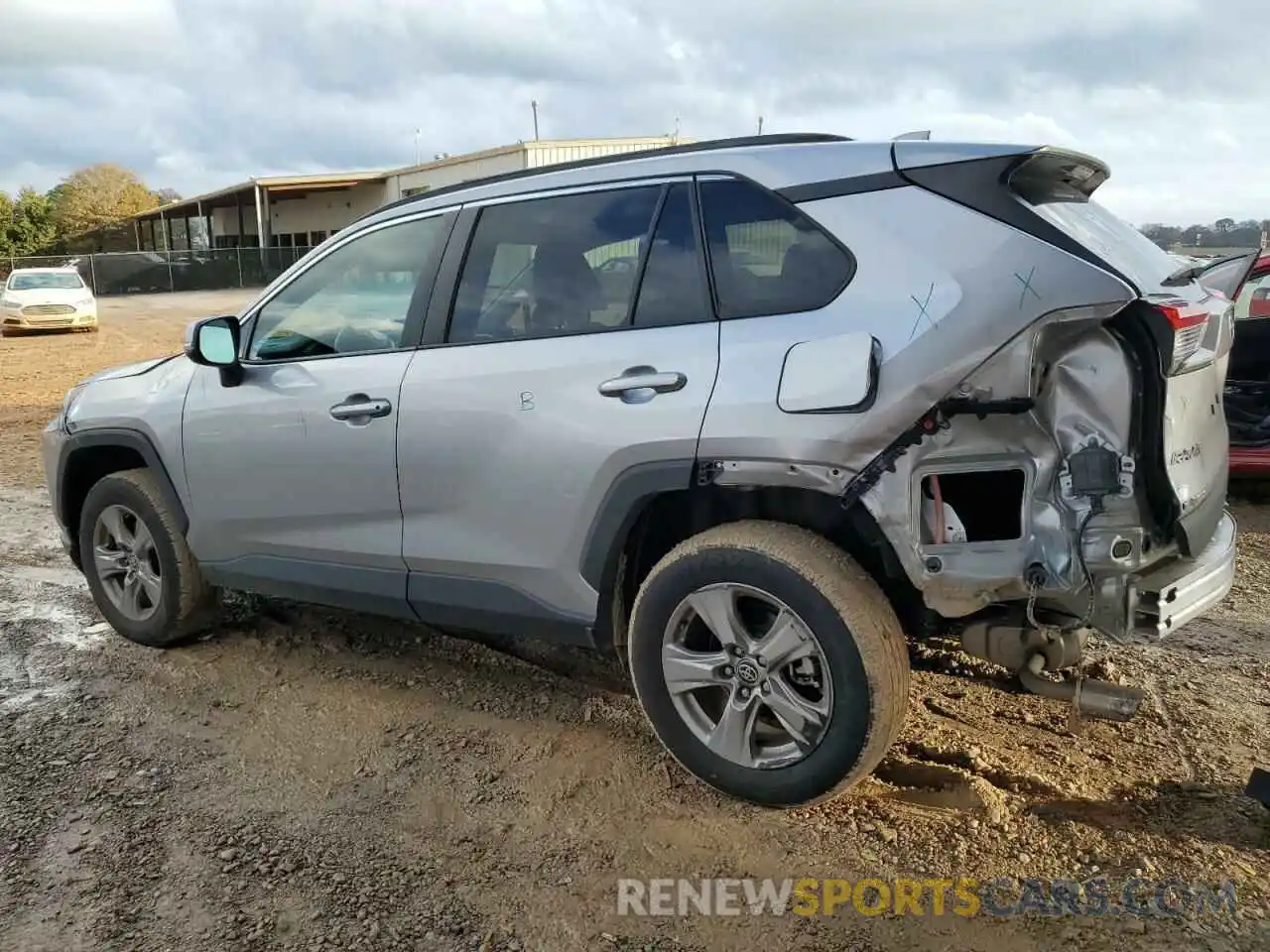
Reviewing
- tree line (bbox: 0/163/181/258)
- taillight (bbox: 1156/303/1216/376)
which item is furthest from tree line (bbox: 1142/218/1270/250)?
tree line (bbox: 0/163/181/258)

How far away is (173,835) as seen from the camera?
10.1ft

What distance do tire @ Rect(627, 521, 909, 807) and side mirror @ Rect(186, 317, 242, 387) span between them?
1.99 meters

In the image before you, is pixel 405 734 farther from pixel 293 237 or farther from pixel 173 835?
pixel 293 237

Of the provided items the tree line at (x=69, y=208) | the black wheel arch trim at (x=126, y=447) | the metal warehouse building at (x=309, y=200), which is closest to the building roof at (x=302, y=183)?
the metal warehouse building at (x=309, y=200)

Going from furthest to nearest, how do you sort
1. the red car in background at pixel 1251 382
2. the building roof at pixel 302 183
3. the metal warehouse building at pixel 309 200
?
the building roof at pixel 302 183 → the metal warehouse building at pixel 309 200 → the red car in background at pixel 1251 382

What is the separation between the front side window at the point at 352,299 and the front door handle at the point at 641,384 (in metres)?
1.01

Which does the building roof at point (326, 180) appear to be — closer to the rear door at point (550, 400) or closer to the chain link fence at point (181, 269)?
the chain link fence at point (181, 269)

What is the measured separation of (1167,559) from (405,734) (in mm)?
2585

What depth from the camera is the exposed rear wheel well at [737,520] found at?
2.97m

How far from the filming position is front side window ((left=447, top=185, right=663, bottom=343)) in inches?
129

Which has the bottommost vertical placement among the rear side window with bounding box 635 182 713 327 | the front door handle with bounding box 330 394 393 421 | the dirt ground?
the dirt ground

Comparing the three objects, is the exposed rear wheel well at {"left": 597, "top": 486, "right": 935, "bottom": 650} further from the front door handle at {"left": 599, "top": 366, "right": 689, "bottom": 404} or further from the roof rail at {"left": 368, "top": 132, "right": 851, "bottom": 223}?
the roof rail at {"left": 368, "top": 132, "right": 851, "bottom": 223}

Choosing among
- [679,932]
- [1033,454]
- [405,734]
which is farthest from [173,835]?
[1033,454]

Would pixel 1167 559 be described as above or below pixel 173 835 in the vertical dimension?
above
